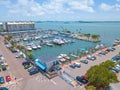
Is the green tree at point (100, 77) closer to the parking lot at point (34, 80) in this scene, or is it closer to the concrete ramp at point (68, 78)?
the parking lot at point (34, 80)

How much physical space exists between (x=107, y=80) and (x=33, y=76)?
17.6 metres

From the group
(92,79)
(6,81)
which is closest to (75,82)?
(92,79)

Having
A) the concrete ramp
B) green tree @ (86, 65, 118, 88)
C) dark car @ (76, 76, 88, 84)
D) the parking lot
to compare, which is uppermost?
green tree @ (86, 65, 118, 88)

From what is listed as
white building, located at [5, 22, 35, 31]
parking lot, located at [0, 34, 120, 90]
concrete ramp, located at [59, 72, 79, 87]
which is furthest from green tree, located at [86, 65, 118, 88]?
white building, located at [5, 22, 35, 31]

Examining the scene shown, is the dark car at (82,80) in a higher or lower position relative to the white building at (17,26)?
lower

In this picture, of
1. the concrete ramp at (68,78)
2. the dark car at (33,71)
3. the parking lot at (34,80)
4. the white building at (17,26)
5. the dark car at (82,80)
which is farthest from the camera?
the white building at (17,26)

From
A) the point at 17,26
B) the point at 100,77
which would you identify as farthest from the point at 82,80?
the point at 17,26

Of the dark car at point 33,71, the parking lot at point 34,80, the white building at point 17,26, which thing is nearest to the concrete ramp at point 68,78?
the parking lot at point 34,80

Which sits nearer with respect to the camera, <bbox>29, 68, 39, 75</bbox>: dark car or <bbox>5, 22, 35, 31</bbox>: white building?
<bbox>29, 68, 39, 75</bbox>: dark car

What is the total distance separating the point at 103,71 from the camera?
2869cm

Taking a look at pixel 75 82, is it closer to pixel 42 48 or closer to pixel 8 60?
pixel 8 60

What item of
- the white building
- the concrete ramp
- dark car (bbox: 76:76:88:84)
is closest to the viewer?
the concrete ramp

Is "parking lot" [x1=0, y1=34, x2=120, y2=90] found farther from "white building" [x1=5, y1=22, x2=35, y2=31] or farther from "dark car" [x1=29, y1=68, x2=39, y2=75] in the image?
"white building" [x1=5, y1=22, x2=35, y2=31]

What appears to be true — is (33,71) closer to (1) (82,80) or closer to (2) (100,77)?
(1) (82,80)
